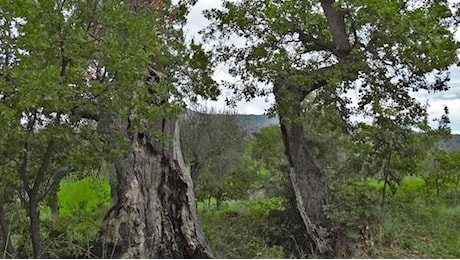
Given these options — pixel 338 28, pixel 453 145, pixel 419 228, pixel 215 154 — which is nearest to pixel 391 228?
pixel 419 228

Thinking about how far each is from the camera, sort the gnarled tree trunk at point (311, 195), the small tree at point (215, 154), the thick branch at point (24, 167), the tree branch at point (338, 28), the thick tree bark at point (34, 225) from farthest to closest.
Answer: the small tree at point (215, 154)
the gnarled tree trunk at point (311, 195)
the tree branch at point (338, 28)
the thick tree bark at point (34, 225)
the thick branch at point (24, 167)

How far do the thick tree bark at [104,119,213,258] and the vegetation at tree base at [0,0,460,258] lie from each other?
2cm

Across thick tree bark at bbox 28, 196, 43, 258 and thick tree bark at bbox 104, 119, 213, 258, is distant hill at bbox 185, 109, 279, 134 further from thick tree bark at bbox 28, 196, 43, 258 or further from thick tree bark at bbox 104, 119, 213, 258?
thick tree bark at bbox 28, 196, 43, 258

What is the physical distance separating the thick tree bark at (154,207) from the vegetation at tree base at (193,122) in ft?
0.07

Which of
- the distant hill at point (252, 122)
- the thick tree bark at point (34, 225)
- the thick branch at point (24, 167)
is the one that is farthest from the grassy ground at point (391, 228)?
the thick branch at point (24, 167)

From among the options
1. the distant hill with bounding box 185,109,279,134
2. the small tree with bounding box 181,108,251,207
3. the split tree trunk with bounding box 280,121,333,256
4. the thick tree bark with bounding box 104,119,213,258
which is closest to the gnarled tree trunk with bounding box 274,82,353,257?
the split tree trunk with bounding box 280,121,333,256

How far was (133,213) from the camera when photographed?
7695mm

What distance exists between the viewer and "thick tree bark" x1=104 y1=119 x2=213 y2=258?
24.9ft

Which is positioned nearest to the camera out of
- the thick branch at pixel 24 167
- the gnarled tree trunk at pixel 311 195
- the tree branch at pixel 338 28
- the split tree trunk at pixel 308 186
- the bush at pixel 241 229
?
the thick branch at pixel 24 167

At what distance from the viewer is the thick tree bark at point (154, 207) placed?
299 inches

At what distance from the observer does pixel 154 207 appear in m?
7.96

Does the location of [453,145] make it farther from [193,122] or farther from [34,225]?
[34,225]

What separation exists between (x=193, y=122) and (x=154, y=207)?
5.52 meters

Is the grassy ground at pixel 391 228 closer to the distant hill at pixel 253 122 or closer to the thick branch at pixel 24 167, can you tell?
the distant hill at pixel 253 122
